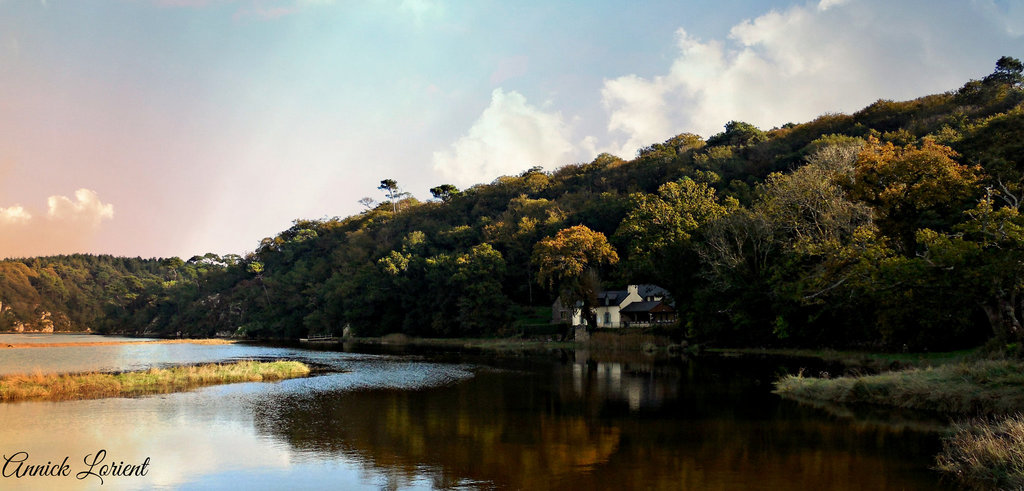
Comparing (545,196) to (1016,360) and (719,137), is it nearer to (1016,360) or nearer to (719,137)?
(719,137)

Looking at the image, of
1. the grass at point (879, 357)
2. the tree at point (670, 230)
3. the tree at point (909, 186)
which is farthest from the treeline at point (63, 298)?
the tree at point (909, 186)

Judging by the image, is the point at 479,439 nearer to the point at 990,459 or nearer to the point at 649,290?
the point at 990,459

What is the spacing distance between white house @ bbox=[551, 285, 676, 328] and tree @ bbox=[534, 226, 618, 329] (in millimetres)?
2348

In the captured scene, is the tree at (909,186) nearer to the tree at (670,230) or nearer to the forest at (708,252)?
the forest at (708,252)

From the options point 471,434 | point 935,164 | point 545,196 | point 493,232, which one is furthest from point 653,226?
point 545,196

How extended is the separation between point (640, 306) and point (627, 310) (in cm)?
165

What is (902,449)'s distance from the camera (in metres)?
A: 18.4

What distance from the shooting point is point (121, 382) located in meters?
33.5

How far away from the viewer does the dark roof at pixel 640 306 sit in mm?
76812

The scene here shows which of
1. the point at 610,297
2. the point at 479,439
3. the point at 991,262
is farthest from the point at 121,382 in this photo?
the point at 610,297

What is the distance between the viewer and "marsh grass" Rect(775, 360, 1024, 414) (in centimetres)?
2202

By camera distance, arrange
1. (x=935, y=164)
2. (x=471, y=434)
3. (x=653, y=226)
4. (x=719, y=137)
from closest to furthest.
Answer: (x=471, y=434) → (x=935, y=164) → (x=653, y=226) → (x=719, y=137)

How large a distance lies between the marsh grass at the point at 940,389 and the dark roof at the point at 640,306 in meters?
46.4

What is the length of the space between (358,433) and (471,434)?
3850 mm
